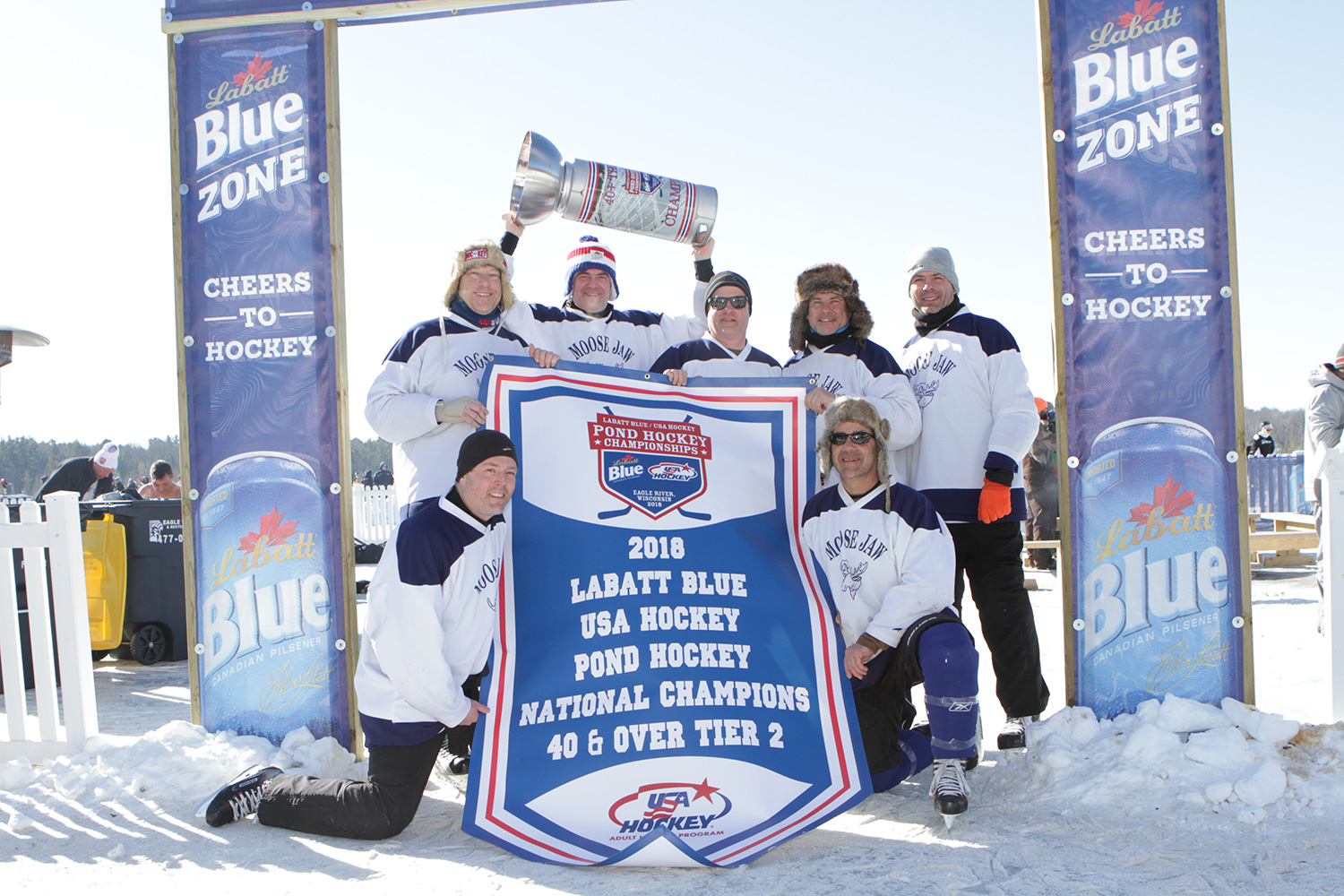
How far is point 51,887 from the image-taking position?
267 cm

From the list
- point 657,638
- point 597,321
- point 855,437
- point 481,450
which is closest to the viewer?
point 481,450

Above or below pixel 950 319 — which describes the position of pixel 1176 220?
above

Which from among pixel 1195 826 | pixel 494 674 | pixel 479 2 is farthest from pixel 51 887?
pixel 479 2

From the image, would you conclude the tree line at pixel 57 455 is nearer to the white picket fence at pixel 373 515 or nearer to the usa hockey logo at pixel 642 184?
the white picket fence at pixel 373 515

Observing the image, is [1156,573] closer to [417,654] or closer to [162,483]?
[417,654]

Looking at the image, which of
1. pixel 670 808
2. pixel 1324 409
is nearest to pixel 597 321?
pixel 670 808

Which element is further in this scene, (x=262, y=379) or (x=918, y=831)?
(x=262, y=379)

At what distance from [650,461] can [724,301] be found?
2.95ft

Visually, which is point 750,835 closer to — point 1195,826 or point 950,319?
point 1195,826

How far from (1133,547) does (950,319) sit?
1.19m

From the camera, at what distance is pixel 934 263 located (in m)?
3.94

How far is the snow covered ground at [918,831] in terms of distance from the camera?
2568 millimetres

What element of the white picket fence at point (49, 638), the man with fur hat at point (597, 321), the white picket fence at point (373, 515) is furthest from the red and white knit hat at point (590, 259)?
the white picket fence at point (373, 515)

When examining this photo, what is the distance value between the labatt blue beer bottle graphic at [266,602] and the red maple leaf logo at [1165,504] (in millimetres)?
3378
